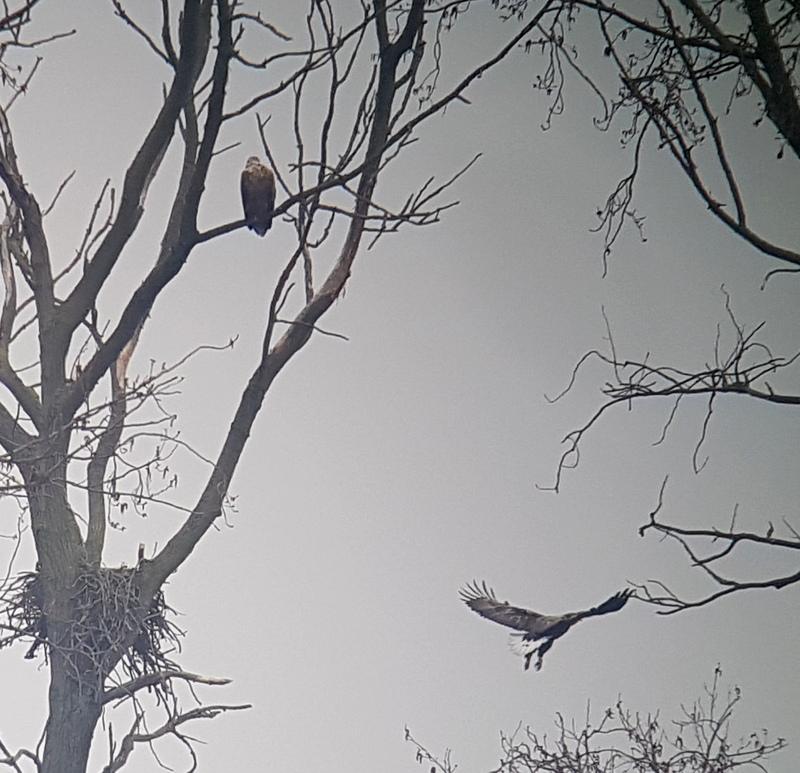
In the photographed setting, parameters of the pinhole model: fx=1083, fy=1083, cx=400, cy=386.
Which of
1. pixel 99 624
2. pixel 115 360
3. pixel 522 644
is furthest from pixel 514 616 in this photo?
pixel 115 360

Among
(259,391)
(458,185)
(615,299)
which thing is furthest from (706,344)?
(259,391)

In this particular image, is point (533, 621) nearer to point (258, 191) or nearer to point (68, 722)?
point (68, 722)

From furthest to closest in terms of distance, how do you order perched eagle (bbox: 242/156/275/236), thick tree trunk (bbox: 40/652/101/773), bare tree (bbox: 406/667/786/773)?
bare tree (bbox: 406/667/786/773) < perched eagle (bbox: 242/156/275/236) < thick tree trunk (bbox: 40/652/101/773)

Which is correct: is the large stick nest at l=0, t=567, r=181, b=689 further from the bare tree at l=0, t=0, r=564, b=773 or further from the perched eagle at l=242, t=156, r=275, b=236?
the perched eagle at l=242, t=156, r=275, b=236

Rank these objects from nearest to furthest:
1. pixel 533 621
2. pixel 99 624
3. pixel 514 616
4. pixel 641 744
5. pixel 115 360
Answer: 1. pixel 533 621
2. pixel 514 616
3. pixel 99 624
4. pixel 115 360
5. pixel 641 744

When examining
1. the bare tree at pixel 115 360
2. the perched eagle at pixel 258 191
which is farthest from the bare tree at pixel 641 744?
the perched eagle at pixel 258 191

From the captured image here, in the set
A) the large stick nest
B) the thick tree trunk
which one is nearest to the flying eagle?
the large stick nest
